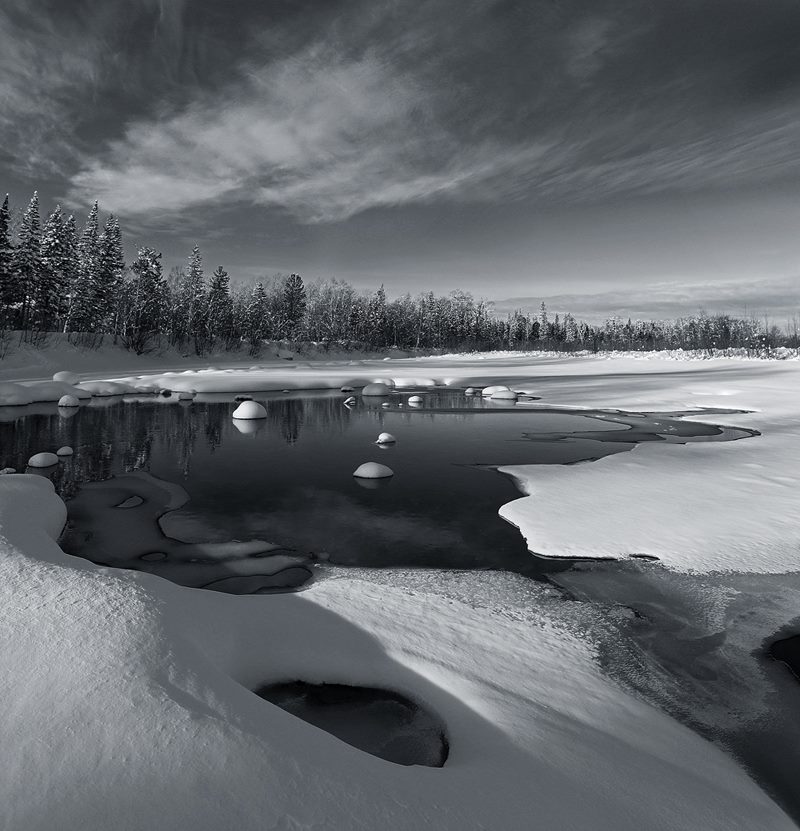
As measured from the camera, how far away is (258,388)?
86.6 ft

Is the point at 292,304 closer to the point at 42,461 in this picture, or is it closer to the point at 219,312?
the point at 219,312

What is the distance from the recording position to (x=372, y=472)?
888 centimetres

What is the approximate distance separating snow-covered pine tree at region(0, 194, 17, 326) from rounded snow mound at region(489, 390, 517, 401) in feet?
108

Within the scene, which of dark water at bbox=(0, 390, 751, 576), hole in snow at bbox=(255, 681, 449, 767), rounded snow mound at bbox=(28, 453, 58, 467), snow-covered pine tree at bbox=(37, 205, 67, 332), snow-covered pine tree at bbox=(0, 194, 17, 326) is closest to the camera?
hole in snow at bbox=(255, 681, 449, 767)

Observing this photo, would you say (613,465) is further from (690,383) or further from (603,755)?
(690,383)

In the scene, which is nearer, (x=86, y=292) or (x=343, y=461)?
(x=343, y=461)

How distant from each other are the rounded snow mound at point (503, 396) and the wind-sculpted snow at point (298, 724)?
18.0m

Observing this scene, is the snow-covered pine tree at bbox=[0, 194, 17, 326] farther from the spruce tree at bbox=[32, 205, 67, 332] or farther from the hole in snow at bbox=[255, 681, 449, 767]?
the hole in snow at bbox=[255, 681, 449, 767]

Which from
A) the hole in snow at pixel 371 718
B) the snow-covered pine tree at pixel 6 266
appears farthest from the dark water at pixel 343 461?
the snow-covered pine tree at pixel 6 266

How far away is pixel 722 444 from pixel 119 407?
63.0 feet

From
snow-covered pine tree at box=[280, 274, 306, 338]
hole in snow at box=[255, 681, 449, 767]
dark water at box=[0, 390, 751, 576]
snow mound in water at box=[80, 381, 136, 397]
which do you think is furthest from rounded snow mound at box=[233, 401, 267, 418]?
snow-covered pine tree at box=[280, 274, 306, 338]

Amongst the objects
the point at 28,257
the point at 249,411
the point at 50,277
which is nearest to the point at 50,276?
the point at 50,277

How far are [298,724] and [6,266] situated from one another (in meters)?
42.3

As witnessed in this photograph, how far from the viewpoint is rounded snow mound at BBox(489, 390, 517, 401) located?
852 inches
